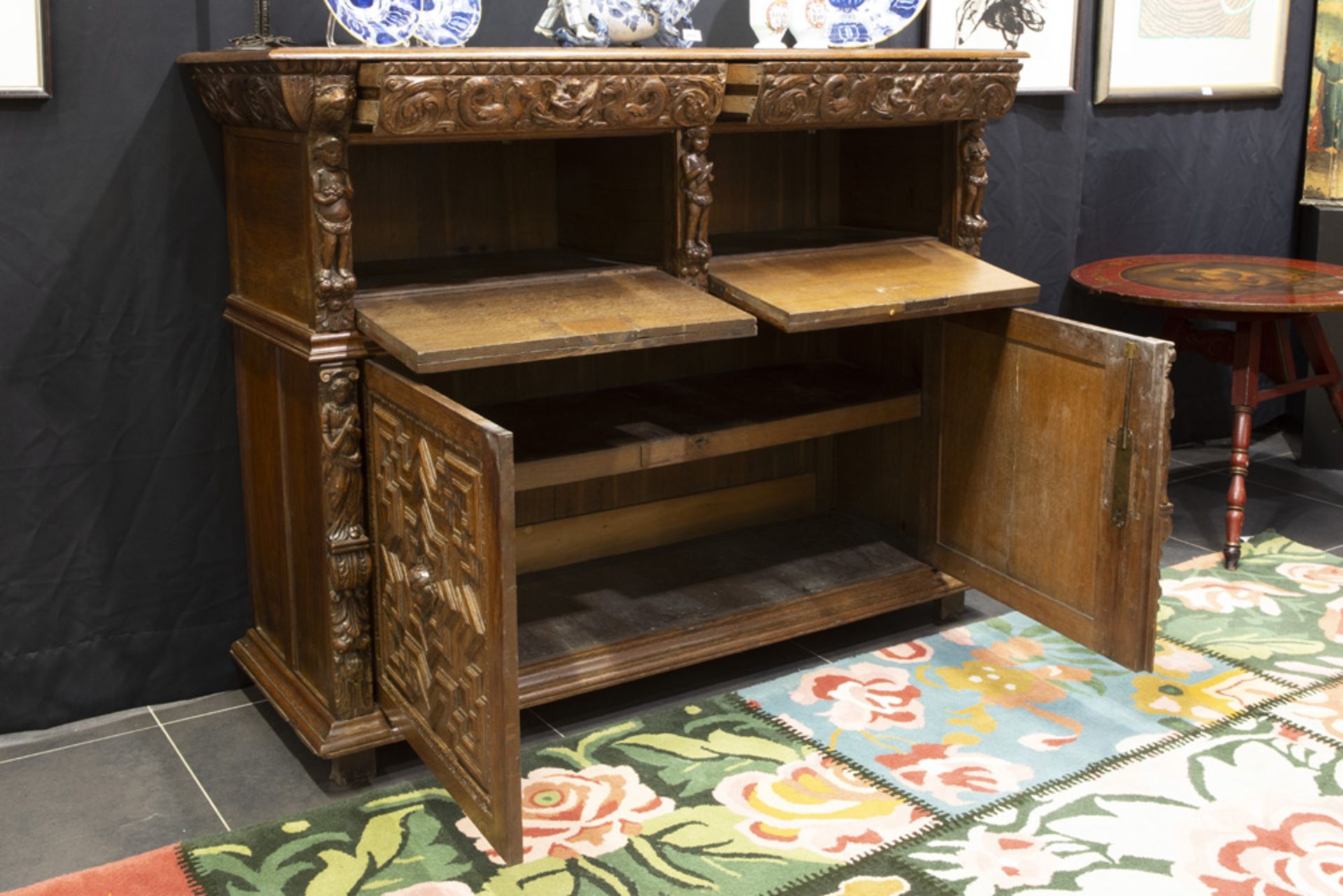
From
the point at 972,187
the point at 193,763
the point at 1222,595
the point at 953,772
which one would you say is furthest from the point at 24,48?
the point at 1222,595

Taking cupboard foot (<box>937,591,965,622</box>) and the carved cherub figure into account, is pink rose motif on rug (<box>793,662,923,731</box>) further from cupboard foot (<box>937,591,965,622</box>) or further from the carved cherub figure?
the carved cherub figure

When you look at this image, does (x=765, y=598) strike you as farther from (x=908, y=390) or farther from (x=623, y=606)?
(x=908, y=390)

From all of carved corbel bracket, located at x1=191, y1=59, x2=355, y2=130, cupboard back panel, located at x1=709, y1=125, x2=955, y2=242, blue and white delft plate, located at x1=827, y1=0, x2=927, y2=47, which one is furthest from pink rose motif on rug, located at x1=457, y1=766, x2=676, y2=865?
blue and white delft plate, located at x1=827, y1=0, x2=927, y2=47

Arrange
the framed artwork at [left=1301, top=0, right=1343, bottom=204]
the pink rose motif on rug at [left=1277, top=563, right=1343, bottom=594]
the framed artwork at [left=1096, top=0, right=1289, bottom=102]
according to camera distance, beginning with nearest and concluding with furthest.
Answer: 1. the pink rose motif on rug at [left=1277, top=563, right=1343, bottom=594]
2. the framed artwork at [left=1096, top=0, right=1289, bottom=102]
3. the framed artwork at [left=1301, top=0, right=1343, bottom=204]

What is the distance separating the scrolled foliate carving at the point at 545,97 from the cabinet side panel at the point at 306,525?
1.71 feet

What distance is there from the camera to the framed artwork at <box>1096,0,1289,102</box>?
14.2 feet

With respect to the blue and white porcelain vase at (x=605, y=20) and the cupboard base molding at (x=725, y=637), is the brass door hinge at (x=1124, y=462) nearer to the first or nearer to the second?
the cupboard base molding at (x=725, y=637)

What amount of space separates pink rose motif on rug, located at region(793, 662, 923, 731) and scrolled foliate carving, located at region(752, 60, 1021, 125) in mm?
1234

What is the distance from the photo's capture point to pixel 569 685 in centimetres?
290

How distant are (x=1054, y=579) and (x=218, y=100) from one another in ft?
6.47

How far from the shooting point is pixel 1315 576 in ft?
12.4

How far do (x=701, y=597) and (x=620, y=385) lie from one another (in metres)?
0.56

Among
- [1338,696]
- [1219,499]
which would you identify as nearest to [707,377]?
[1338,696]

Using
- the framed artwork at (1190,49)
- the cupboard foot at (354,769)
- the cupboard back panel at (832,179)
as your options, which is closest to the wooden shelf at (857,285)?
the cupboard back panel at (832,179)
